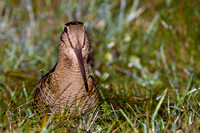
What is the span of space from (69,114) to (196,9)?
9.66ft

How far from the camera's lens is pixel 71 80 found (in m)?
2.31

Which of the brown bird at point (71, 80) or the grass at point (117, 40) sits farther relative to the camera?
the grass at point (117, 40)

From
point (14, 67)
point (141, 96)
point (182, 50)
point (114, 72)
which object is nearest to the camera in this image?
point (141, 96)

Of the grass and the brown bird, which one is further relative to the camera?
the grass

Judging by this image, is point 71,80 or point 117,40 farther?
point 117,40

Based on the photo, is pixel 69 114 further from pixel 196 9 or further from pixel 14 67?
pixel 196 9

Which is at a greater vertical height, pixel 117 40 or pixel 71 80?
pixel 117 40

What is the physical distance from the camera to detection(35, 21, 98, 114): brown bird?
2240mm

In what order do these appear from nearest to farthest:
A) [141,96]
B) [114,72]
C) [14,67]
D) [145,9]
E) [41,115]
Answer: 1. [41,115]
2. [141,96]
3. [14,67]
4. [114,72]
5. [145,9]

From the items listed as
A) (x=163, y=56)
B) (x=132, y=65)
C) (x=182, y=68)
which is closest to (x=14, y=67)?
(x=132, y=65)

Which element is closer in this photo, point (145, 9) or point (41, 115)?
point (41, 115)

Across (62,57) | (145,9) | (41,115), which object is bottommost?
(41,115)

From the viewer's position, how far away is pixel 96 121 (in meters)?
2.44

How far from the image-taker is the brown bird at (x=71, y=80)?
7.35 ft
